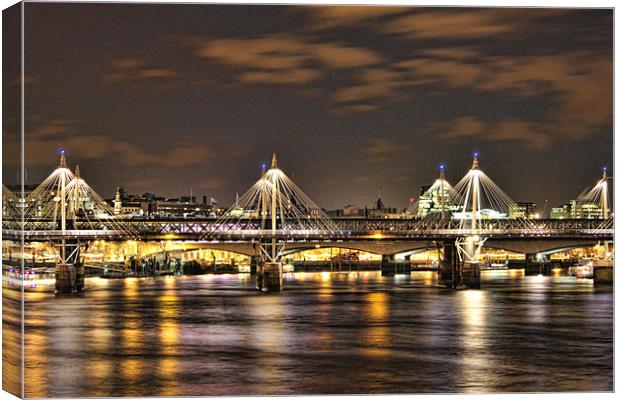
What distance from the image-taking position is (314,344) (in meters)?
19.5

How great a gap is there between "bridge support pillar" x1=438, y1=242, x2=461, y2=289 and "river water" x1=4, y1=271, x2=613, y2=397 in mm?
5749

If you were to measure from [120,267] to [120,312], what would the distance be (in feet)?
102

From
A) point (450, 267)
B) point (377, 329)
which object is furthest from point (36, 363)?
point (450, 267)

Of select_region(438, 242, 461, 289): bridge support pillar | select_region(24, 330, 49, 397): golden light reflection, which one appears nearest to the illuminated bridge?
select_region(438, 242, 461, 289): bridge support pillar

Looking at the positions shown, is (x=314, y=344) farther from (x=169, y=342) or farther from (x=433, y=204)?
(x=433, y=204)

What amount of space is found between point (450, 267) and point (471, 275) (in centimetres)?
379

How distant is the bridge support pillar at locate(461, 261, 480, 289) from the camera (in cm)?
3797

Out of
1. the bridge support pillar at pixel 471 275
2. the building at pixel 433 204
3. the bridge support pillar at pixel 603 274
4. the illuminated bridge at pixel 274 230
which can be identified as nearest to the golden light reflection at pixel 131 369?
the illuminated bridge at pixel 274 230

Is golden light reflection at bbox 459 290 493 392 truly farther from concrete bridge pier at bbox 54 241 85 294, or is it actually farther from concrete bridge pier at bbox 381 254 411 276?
concrete bridge pier at bbox 381 254 411 276

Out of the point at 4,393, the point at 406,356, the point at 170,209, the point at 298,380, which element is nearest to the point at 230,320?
the point at 406,356

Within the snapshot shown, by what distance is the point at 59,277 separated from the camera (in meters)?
34.5

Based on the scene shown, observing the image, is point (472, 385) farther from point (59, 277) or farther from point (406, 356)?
point (59, 277)

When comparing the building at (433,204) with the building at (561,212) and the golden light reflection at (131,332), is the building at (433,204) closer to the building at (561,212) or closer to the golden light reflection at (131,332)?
the building at (561,212)

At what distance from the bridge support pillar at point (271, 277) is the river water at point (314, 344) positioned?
1.83 meters
